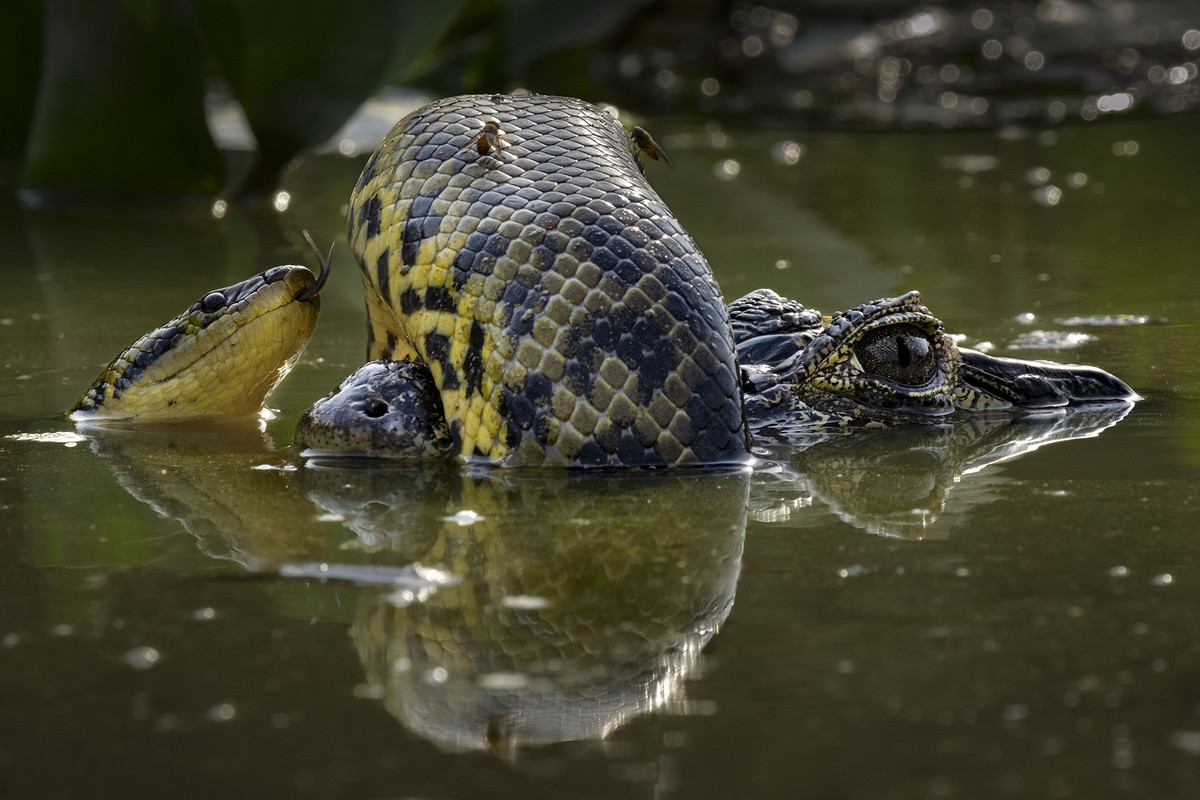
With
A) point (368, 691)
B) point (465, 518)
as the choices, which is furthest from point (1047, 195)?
point (368, 691)

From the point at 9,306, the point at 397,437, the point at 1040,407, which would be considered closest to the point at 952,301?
the point at 1040,407

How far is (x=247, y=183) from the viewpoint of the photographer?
29.8 ft

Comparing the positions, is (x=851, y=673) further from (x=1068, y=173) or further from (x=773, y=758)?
(x=1068, y=173)

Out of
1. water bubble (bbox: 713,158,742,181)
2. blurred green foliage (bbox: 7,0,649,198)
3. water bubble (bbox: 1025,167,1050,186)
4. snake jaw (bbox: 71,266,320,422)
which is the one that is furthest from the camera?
water bubble (bbox: 713,158,742,181)

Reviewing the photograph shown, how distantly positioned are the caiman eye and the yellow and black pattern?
527mm

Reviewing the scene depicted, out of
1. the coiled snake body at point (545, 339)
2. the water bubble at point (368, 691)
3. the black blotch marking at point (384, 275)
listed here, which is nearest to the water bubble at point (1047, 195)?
the coiled snake body at point (545, 339)

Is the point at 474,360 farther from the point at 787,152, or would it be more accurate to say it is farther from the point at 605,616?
the point at 787,152

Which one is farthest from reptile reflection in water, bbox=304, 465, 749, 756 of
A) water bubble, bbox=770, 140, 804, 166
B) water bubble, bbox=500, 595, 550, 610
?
water bubble, bbox=770, 140, 804, 166

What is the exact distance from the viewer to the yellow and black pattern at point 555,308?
3.80 m

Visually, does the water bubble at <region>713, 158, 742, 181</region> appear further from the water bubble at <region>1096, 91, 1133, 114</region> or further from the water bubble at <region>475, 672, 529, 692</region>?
the water bubble at <region>475, 672, 529, 692</region>

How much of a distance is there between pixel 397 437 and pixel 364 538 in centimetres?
73

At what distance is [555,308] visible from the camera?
151 inches

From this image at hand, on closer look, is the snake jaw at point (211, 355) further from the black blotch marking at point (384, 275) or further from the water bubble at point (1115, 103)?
the water bubble at point (1115, 103)

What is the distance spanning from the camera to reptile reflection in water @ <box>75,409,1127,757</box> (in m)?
2.61
